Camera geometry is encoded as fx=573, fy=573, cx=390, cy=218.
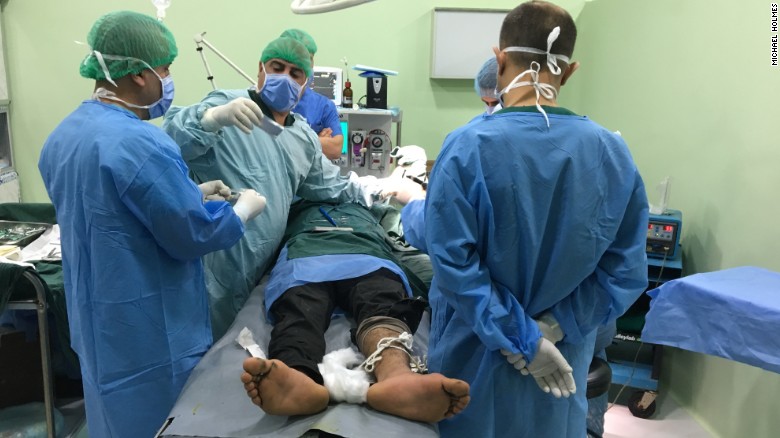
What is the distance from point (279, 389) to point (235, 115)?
82 centimetres

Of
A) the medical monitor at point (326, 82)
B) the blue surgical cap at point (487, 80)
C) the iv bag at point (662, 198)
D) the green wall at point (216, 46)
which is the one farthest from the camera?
the green wall at point (216, 46)

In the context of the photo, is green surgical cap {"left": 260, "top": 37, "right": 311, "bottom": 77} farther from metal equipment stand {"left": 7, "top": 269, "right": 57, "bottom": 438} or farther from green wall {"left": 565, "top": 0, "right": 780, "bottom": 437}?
green wall {"left": 565, "top": 0, "right": 780, "bottom": 437}

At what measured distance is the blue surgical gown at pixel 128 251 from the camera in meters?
1.31

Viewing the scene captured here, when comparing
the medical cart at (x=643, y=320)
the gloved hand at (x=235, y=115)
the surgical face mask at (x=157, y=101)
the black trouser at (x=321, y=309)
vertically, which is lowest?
the medical cart at (x=643, y=320)

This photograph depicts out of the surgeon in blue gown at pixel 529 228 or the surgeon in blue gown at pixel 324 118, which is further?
the surgeon in blue gown at pixel 324 118

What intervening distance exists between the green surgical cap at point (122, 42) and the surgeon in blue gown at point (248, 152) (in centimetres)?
27

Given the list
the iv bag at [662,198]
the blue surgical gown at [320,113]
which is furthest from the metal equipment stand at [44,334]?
the iv bag at [662,198]

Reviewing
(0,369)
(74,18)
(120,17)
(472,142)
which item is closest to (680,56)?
(472,142)

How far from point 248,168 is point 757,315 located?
1.63m

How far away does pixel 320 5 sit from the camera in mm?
1672

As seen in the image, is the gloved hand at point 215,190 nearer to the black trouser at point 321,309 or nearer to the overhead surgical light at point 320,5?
the black trouser at point 321,309

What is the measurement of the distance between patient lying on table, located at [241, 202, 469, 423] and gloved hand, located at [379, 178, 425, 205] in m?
0.17

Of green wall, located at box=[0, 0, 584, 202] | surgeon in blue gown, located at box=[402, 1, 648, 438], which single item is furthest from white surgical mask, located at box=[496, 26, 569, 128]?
green wall, located at box=[0, 0, 584, 202]

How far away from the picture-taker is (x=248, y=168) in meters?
1.93
